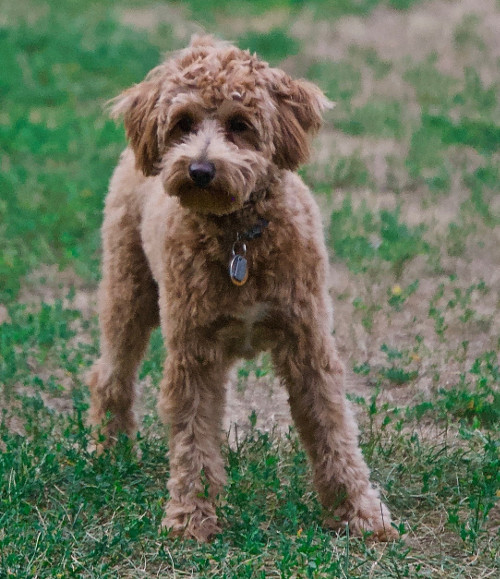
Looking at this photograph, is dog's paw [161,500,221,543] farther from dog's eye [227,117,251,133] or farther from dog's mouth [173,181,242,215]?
dog's eye [227,117,251,133]

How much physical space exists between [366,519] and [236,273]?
46.6 inches

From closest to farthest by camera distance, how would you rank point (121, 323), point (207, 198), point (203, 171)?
point (203, 171) < point (207, 198) < point (121, 323)

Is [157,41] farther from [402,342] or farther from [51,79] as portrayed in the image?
[402,342]

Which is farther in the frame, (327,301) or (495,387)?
(495,387)

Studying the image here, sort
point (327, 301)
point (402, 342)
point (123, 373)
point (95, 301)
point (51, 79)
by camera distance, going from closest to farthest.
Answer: point (327, 301)
point (123, 373)
point (402, 342)
point (95, 301)
point (51, 79)

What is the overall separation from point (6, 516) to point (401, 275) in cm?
386

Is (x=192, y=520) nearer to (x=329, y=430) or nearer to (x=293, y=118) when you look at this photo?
(x=329, y=430)

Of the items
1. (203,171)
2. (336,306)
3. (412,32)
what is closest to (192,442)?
(203,171)

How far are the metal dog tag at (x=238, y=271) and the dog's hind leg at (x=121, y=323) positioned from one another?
3.47ft

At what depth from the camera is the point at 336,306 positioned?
7121 millimetres

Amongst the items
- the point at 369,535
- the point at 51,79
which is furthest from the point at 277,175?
the point at 51,79

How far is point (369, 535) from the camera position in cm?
440

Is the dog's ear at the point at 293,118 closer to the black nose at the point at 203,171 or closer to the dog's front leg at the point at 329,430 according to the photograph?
A: the black nose at the point at 203,171

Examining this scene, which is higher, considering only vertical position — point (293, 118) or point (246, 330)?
point (293, 118)
